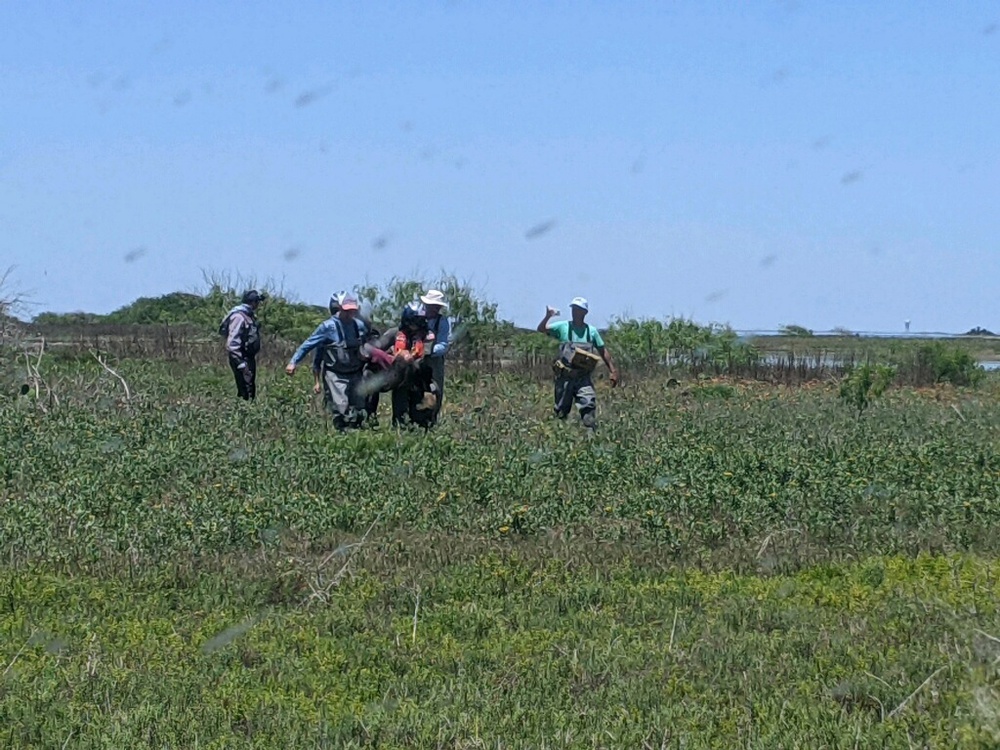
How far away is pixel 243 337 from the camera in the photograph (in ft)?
53.7

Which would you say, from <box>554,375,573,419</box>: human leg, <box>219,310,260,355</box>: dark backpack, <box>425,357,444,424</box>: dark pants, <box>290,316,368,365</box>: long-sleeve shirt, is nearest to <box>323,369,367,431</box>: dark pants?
<box>290,316,368,365</box>: long-sleeve shirt

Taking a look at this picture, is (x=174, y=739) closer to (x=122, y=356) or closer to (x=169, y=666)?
(x=169, y=666)

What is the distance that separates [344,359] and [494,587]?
671cm

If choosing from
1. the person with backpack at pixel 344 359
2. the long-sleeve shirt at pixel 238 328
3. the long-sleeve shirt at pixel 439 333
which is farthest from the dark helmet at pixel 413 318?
the long-sleeve shirt at pixel 238 328

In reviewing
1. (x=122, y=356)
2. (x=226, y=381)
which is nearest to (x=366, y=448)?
(x=226, y=381)

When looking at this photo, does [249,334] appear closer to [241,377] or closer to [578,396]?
[241,377]

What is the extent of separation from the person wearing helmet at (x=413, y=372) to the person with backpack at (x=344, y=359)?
39 cm

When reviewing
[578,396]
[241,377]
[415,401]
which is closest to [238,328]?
[241,377]

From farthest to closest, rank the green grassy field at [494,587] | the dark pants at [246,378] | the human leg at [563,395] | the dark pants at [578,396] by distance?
1. the dark pants at [246,378]
2. the human leg at [563,395]
3. the dark pants at [578,396]
4. the green grassy field at [494,587]

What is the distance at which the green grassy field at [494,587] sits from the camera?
18.1 ft

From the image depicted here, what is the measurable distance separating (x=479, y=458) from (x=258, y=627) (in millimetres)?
4909

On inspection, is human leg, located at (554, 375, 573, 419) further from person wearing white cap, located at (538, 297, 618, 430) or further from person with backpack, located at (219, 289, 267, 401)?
person with backpack, located at (219, 289, 267, 401)

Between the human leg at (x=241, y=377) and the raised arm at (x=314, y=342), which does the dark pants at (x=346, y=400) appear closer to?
the raised arm at (x=314, y=342)

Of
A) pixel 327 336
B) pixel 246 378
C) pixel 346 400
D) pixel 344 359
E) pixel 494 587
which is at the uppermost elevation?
pixel 327 336
